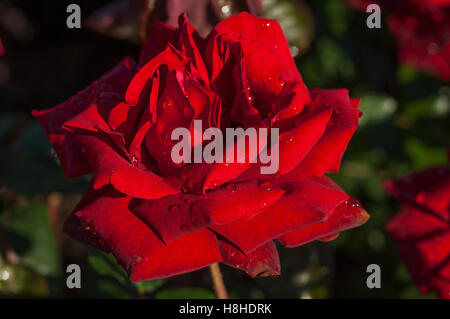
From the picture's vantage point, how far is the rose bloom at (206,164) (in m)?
0.50

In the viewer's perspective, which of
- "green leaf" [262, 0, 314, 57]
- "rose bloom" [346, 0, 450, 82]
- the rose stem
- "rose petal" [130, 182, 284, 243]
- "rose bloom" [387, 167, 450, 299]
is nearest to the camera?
"rose petal" [130, 182, 284, 243]

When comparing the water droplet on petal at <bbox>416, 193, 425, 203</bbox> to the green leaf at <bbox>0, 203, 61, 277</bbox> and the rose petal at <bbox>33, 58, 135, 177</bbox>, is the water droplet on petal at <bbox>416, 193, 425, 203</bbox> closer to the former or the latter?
the rose petal at <bbox>33, 58, 135, 177</bbox>

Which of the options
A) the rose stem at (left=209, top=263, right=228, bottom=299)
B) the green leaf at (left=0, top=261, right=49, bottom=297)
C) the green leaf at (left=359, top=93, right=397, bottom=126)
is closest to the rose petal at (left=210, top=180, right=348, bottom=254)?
the rose stem at (left=209, top=263, right=228, bottom=299)

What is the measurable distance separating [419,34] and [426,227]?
561mm

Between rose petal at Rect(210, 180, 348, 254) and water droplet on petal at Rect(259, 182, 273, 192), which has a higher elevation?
water droplet on petal at Rect(259, 182, 273, 192)

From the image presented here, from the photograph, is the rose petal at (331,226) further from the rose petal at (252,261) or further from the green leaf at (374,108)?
the green leaf at (374,108)

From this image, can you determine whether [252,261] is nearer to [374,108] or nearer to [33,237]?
[33,237]

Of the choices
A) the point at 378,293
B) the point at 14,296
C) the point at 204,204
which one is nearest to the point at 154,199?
the point at 204,204

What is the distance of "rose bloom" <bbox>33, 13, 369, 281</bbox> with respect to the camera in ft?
1.63

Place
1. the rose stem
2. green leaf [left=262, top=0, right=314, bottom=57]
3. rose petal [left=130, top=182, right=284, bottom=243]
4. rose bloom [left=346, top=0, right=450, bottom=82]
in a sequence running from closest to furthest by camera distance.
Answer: rose petal [left=130, top=182, right=284, bottom=243] → the rose stem → green leaf [left=262, top=0, right=314, bottom=57] → rose bloom [left=346, top=0, right=450, bottom=82]

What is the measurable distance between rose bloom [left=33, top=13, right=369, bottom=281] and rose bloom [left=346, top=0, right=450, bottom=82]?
0.72m

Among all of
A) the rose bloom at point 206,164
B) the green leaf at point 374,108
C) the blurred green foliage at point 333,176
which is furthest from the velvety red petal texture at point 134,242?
the green leaf at point 374,108

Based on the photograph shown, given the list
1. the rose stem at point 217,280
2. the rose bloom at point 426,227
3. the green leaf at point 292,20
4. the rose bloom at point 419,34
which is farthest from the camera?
the rose bloom at point 419,34

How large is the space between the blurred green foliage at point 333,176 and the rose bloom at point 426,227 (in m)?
0.14
